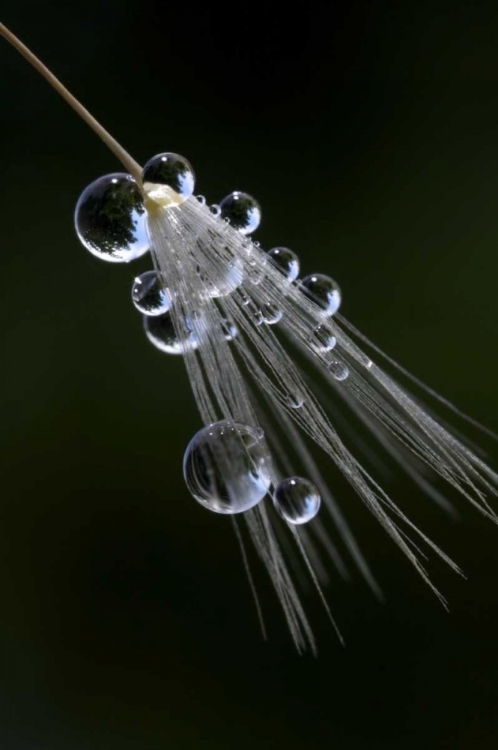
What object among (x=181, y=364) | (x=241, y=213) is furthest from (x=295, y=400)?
(x=181, y=364)

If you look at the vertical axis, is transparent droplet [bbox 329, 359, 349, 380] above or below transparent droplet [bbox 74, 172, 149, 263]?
below

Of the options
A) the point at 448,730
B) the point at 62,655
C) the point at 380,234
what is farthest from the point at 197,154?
the point at 448,730

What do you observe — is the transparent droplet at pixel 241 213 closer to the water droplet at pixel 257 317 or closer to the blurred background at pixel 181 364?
the water droplet at pixel 257 317

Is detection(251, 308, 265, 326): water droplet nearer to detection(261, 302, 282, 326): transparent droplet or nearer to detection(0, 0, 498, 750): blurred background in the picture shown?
detection(261, 302, 282, 326): transparent droplet

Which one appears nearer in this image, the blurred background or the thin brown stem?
the thin brown stem

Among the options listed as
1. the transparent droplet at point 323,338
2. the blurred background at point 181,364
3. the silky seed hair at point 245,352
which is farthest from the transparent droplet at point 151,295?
the blurred background at point 181,364

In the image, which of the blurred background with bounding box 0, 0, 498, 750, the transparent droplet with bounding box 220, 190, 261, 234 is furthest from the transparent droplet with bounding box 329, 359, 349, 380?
the blurred background with bounding box 0, 0, 498, 750
